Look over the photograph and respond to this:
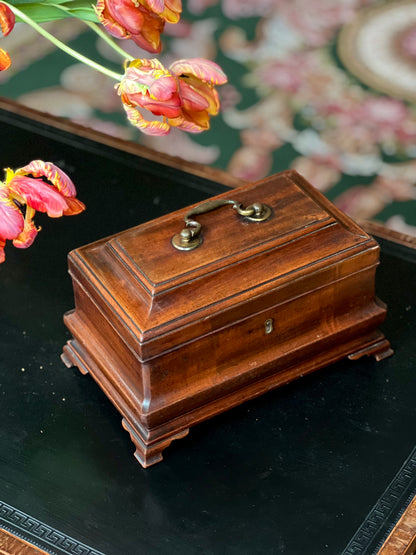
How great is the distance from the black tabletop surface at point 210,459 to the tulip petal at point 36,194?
51cm

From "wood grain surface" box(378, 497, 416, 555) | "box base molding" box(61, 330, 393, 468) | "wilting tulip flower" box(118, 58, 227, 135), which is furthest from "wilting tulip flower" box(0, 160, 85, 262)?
"wood grain surface" box(378, 497, 416, 555)

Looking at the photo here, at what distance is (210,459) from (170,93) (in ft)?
2.13

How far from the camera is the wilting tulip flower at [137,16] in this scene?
35.0 inches

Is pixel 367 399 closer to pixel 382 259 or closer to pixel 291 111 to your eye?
pixel 382 259

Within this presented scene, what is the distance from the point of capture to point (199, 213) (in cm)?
138

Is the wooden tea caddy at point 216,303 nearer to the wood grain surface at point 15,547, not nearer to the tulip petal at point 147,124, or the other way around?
the wood grain surface at point 15,547

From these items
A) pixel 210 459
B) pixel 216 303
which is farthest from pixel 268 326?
pixel 210 459

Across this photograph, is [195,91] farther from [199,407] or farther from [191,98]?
[199,407]

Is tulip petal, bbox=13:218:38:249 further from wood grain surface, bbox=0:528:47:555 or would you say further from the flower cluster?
wood grain surface, bbox=0:528:47:555

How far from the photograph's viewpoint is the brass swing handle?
52.4 inches

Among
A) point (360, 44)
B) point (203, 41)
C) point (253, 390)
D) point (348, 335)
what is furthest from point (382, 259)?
point (203, 41)

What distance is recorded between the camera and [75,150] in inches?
77.0

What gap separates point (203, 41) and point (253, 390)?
1.06 metres

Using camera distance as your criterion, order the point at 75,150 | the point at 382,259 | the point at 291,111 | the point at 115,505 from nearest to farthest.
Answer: the point at 115,505
the point at 382,259
the point at 75,150
the point at 291,111
